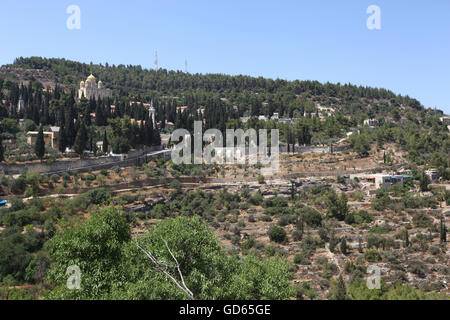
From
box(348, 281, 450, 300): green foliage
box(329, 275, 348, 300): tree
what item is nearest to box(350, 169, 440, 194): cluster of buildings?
box(329, 275, 348, 300): tree

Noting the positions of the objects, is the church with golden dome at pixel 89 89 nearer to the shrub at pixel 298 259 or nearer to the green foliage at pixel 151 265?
the shrub at pixel 298 259

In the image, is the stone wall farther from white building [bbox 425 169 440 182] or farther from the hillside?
the hillside

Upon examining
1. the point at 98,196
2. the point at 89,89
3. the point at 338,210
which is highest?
the point at 89,89

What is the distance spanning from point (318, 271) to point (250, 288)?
13.0 meters

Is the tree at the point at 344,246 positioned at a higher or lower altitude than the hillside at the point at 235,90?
lower

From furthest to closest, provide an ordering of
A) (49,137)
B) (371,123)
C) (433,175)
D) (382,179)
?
1. (371,123)
2. (433,175)
3. (382,179)
4. (49,137)

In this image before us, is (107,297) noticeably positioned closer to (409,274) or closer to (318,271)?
(318,271)

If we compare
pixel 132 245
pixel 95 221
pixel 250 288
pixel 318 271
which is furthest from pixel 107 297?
pixel 318 271

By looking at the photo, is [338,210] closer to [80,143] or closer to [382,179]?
[382,179]

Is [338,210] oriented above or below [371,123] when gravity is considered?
below

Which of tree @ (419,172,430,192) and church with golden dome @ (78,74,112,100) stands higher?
church with golden dome @ (78,74,112,100)

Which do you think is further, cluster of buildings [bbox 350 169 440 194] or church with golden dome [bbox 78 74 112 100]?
church with golden dome [bbox 78 74 112 100]

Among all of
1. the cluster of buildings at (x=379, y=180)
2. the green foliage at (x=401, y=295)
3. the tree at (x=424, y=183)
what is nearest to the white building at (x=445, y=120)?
the cluster of buildings at (x=379, y=180)

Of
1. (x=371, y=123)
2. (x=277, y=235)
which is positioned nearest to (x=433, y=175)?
(x=277, y=235)
